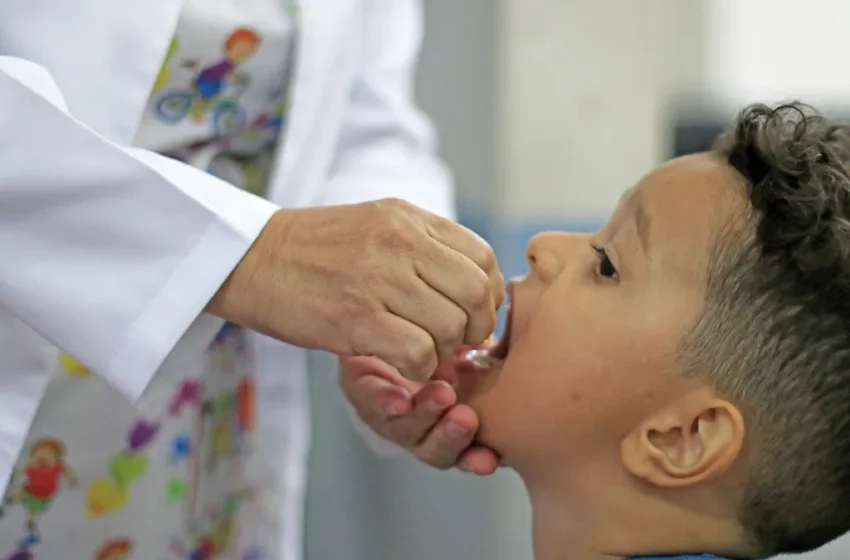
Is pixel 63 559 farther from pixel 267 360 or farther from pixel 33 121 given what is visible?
pixel 33 121

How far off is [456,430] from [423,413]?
0.04m

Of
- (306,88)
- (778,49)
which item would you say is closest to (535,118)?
(778,49)

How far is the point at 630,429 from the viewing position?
0.75 meters

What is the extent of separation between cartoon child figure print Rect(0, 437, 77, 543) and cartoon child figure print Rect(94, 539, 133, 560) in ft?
0.23

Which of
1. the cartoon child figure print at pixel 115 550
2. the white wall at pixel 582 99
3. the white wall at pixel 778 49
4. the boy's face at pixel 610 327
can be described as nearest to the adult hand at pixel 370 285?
the boy's face at pixel 610 327

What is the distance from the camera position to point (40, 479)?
0.88 meters

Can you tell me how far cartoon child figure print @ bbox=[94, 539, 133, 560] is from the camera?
3.09 ft

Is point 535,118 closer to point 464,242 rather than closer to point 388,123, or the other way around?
point 388,123

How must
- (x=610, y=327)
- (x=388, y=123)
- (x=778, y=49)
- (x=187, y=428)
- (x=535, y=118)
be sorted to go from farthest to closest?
(x=778, y=49) → (x=535, y=118) → (x=388, y=123) → (x=187, y=428) → (x=610, y=327)

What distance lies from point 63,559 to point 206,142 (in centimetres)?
43

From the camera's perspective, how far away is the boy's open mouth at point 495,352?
0.83m

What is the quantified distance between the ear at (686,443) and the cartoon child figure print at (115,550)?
52cm

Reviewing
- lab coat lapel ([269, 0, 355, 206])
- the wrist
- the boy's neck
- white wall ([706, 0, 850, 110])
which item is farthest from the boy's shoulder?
white wall ([706, 0, 850, 110])

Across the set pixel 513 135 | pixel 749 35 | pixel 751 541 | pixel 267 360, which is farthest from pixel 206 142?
pixel 749 35
